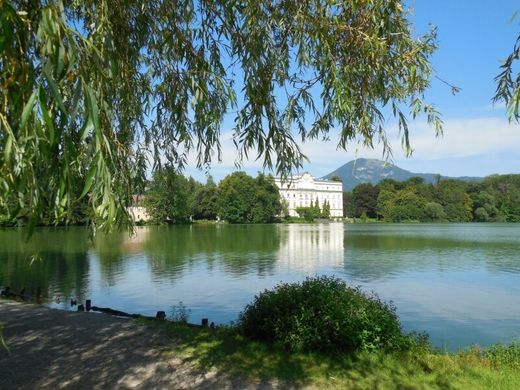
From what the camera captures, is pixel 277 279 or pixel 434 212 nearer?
pixel 277 279

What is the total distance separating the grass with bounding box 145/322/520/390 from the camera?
4762 millimetres

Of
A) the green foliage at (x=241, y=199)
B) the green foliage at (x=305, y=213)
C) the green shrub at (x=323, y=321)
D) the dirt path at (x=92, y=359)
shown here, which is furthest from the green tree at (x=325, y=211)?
the green shrub at (x=323, y=321)

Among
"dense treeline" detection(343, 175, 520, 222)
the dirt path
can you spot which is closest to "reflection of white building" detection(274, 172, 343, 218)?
"dense treeline" detection(343, 175, 520, 222)

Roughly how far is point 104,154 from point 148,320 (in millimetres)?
6400

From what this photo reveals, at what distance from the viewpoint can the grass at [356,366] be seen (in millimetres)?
4762

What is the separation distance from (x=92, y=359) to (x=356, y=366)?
9.51 feet

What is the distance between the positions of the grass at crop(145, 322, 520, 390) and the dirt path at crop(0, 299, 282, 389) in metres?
0.29

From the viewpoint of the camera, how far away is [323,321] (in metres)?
5.72

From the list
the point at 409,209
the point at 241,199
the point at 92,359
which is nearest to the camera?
the point at 92,359

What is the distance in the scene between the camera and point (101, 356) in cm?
553

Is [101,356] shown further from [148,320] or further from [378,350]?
[378,350]

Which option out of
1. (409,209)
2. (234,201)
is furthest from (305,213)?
(234,201)

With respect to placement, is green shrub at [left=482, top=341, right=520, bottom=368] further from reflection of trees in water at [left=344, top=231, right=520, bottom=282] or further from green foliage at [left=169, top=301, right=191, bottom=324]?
reflection of trees in water at [left=344, top=231, right=520, bottom=282]

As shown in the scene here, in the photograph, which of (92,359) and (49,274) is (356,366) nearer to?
(92,359)
